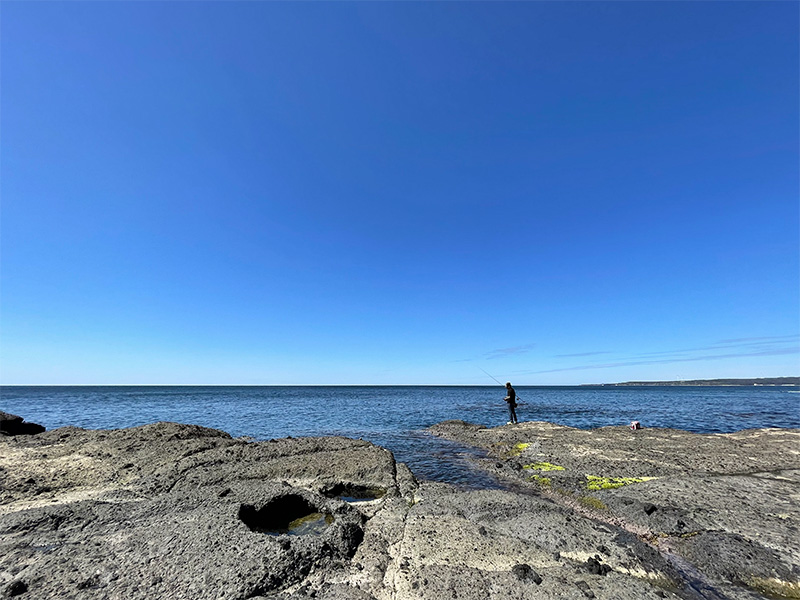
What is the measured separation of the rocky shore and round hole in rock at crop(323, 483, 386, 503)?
58mm

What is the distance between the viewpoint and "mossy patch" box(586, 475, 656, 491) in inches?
406

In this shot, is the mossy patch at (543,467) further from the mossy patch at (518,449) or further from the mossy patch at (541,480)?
the mossy patch at (518,449)

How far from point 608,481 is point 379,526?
305 inches

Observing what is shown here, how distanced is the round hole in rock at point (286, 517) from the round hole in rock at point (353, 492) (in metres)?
1.31

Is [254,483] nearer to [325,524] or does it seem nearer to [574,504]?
[325,524]

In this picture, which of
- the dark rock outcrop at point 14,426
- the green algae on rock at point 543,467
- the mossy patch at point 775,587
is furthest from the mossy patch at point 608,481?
the dark rock outcrop at point 14,426

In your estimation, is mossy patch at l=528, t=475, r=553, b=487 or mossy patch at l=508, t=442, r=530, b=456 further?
mossy patch at l=508, t=442, r=530, b=456

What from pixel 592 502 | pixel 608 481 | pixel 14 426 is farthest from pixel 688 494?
pixel 14 426

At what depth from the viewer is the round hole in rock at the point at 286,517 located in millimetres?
7590

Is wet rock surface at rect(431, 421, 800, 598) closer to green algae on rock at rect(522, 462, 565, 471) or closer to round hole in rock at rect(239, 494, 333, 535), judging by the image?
green algae on rock at rect(522, 462, 565, 471)

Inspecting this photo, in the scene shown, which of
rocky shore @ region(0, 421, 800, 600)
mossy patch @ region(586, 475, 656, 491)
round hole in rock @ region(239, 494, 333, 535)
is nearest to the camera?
rocky shore @ region(0, 421, 800, 600)

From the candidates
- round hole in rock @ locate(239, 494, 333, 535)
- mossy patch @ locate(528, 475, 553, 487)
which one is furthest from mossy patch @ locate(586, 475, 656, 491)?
round hole in rock @ locate(239, 494, 333, 535)

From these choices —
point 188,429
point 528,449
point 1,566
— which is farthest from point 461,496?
point 188,429

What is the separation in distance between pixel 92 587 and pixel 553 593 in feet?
22.5
